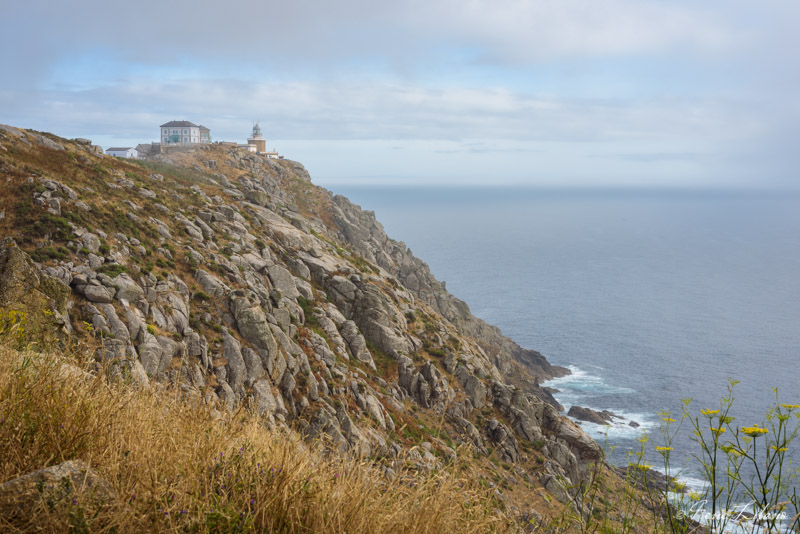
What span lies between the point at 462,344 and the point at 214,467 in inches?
1908

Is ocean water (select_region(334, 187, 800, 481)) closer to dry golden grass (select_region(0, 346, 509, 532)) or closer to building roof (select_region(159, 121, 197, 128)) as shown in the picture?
dry golden grass (select_region(0, 346, 509, 532))

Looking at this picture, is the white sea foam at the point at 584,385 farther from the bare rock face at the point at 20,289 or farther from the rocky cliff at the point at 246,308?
the bare rock face at the point at 20,289

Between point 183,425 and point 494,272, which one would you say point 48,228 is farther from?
point 494,272

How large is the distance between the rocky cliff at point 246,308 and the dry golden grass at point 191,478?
921cm

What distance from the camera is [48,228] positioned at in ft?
95.5

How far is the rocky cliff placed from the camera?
84.7 feet

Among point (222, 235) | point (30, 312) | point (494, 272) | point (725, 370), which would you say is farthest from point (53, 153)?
point (494, 272)

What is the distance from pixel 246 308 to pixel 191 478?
29.7 meters

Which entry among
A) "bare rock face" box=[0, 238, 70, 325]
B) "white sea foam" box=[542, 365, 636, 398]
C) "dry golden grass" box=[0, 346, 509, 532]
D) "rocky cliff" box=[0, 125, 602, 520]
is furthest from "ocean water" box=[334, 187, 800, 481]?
"dry golden grass" box=[0, 346, 509, 532]

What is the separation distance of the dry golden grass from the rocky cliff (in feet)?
30.2

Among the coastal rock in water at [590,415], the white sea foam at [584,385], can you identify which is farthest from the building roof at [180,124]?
the coastal rock in water at [590,415]

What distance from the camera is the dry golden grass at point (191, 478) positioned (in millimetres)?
4012

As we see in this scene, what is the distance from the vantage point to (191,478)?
446 centimetres

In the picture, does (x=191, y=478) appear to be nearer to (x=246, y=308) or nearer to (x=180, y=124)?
(x=246, y=308)
